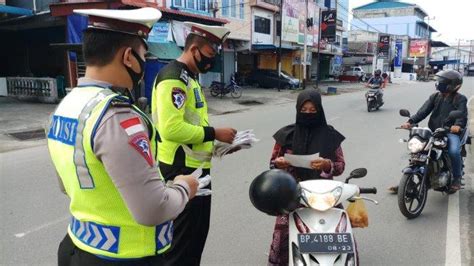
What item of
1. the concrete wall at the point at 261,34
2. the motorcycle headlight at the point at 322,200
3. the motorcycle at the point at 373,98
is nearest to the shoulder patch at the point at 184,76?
the motorcycle headlight at the point at 322,200

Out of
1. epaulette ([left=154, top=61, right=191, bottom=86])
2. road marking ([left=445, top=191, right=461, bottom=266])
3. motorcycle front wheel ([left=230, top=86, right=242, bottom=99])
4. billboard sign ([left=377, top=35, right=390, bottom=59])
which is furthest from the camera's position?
billboard sign ([left=377, top=35, right=390, bottom=59])

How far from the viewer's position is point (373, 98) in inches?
602

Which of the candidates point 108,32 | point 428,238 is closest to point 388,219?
point 428,238

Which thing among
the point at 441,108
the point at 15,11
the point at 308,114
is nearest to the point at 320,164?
the point at 308,114

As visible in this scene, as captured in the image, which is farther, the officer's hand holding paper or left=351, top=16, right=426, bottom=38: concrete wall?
left=351, top=16, right=426, bottom=38: concrete wall

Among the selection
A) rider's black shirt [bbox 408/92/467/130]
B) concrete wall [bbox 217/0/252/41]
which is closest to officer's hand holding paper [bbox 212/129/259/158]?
rider's black shirt [bbox 408/92/467/130]

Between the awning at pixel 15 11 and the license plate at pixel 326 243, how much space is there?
49.8 feet

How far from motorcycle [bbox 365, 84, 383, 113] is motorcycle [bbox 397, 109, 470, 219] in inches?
417

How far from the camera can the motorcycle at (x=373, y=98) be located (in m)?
15.3

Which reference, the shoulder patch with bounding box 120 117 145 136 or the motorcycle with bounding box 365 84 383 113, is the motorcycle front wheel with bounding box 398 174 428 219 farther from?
the motorcycle with bounding box 365 84 383 113

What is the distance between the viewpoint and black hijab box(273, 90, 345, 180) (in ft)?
9.89

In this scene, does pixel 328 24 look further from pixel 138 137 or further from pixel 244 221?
pixel 138 137

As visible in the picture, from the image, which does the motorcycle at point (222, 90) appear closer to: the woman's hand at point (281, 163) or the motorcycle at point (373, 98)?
the motorcycle at point (373, 98)

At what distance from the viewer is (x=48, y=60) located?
18891 mm
